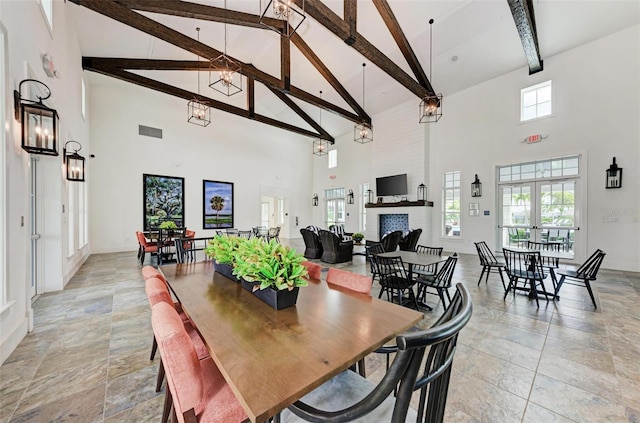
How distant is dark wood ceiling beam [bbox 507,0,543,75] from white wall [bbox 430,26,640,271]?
2.09 feet

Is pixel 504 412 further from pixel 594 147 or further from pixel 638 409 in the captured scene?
pixel 594 147

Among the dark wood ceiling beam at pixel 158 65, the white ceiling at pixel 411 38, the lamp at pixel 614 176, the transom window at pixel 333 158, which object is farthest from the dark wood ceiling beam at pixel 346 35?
the transom window at pixel 333 158

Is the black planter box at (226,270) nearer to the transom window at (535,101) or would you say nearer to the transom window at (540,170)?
the transom window at (540,170)

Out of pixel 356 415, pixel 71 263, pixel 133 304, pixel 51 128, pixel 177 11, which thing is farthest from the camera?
pixel 71 263

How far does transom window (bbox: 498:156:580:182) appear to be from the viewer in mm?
5957

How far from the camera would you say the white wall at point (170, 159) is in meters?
7.45

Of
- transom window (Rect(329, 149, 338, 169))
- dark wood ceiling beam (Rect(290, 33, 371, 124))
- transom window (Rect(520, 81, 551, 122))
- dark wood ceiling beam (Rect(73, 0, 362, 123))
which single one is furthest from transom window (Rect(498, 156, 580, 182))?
transom window (Rect(329, 149, 338, 169))

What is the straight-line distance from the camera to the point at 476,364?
2.14 metres

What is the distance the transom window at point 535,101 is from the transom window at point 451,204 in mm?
2139

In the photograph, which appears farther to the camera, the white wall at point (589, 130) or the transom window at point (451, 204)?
the transom window at point (451, 204)

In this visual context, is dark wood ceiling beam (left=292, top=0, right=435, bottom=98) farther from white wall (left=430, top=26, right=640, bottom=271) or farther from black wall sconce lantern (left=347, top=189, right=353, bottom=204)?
black wall sconce lantern (left=347, top=189, right=353, bottom=204)

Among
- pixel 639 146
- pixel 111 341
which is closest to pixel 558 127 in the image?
pixel 639 146

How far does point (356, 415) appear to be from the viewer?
78 cm

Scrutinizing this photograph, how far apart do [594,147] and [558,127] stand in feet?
2.72
